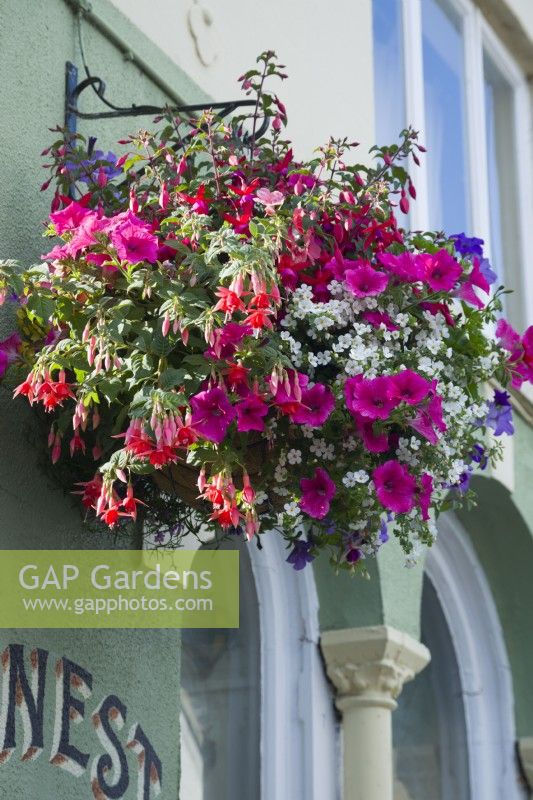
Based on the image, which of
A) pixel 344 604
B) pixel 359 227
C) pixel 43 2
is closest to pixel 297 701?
pixel 344 604

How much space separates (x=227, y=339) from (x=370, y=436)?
0.33 meters

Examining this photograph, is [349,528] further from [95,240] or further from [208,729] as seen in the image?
[208,729]

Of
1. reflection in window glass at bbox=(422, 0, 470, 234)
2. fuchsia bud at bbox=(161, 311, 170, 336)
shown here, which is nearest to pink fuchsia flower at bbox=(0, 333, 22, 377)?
fuchsia bud at bbox=(161, 311, 170, 336)

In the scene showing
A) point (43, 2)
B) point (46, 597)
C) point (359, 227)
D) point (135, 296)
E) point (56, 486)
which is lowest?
point (46, 597)

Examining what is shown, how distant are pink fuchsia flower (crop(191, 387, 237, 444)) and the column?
2.03 metres

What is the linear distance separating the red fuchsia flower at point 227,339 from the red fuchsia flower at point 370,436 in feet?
0.91

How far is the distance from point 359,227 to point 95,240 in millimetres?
551

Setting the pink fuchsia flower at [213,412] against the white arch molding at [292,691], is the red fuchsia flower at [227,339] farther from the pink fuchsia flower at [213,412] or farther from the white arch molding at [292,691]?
the white arch molding at [292,691]

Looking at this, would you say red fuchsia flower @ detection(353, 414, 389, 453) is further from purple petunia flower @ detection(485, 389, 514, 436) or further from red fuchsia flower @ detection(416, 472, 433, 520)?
purple petunia flower @ detection(485, 389, 514, 436)

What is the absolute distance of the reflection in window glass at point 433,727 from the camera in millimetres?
4906

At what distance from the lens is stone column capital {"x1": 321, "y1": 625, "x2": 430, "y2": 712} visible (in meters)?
4.15

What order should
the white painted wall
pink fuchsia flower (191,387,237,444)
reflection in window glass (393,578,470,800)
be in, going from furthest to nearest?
reflection in window glass (393,578,470,800)
the white painted wall
pink fuchsia flower (191,387,237,444)

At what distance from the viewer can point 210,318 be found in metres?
2.28

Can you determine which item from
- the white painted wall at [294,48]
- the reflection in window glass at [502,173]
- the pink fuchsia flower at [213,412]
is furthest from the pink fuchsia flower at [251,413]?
the reflection in window glass at [502,173]
